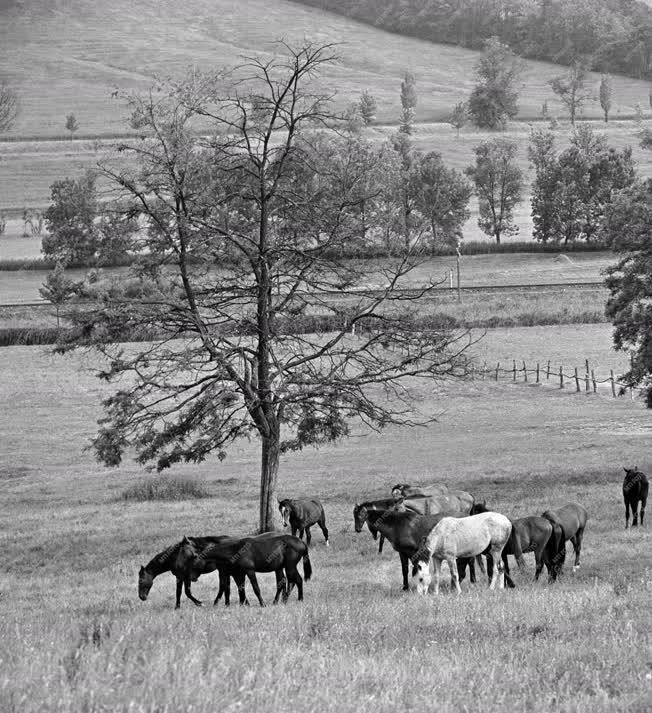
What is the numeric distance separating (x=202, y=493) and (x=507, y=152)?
106 metres

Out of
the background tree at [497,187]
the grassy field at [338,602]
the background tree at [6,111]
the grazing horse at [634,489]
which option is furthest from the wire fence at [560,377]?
the background tree at [6,111]

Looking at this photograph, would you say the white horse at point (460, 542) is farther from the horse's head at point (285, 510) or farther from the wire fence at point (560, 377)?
the wire fence at point (560, 377)

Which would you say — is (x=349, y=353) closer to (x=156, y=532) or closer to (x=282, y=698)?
(x=156, y=532)

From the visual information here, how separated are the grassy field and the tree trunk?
1.55 meters

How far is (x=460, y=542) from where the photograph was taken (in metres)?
17.3

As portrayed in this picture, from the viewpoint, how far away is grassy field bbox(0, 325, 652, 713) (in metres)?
7.77

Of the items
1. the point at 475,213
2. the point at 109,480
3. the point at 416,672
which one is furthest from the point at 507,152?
the point at 416,672

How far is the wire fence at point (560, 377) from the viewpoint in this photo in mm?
55656

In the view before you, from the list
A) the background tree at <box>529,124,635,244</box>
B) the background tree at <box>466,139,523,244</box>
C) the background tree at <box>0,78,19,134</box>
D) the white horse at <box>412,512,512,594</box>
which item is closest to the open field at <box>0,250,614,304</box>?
the background tree at <box>529,124,635,244</box>

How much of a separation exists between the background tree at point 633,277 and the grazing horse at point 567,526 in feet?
55.1

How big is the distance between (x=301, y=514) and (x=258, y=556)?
6718 mm

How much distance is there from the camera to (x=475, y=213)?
146 meters

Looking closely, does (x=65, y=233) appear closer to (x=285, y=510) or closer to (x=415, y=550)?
(x=285, y=510)

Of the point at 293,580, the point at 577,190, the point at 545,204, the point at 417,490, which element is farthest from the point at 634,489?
the point at 577,190
